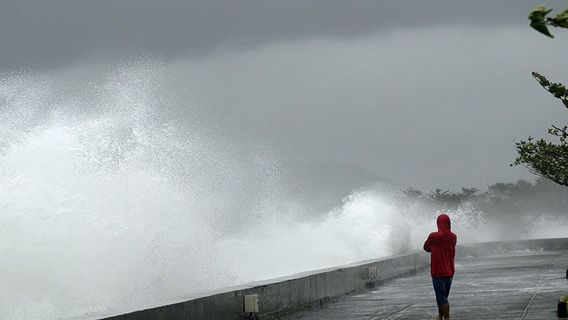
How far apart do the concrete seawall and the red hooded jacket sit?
2613mm

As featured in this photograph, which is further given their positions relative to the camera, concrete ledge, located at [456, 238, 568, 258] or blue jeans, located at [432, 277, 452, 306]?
concrete ledge, located at [456, 238, 568, 258]

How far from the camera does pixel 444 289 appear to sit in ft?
49.1

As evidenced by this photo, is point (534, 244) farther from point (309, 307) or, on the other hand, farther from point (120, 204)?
point (309, 307)

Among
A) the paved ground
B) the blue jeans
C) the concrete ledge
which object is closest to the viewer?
the blue jeans

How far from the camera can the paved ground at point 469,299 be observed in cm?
1608

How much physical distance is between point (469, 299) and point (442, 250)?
4038 millimetres

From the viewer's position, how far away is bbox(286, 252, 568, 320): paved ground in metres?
16.1

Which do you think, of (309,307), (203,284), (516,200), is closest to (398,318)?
(309,307)

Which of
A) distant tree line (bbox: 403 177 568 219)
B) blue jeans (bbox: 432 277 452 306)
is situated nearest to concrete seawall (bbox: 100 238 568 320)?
blue jeans (bbox: 432 277 452 306)

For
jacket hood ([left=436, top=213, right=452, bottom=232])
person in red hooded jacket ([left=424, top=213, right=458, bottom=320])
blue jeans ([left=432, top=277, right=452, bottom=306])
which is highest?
jacket hood ([left=436, top=213, right=452, bottom=232])

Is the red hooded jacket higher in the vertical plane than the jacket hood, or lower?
lower

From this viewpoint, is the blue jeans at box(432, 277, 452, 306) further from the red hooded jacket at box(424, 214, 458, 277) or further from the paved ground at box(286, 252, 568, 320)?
the paved ground at box(286, 252, 568, 320)

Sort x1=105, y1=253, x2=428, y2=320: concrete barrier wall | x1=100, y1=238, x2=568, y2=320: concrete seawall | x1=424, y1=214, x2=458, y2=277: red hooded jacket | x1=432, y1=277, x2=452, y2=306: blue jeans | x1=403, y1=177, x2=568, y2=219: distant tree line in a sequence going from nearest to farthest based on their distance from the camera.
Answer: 1. x1=105, y1=253, x2=428, y2=320: concrete barrier wall
2. x1=100, y1=238, x2=568, y2=320: concrete seawall
3. x1=432, y1=277, x2=452, y2=306: blue jeans
4. x1=424, y1=214, x2=458, y2=277: red hooded jacket
5. x1=403, y1=177, x2=568, y2=219: distant tree line

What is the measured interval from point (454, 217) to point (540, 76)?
47889mm
